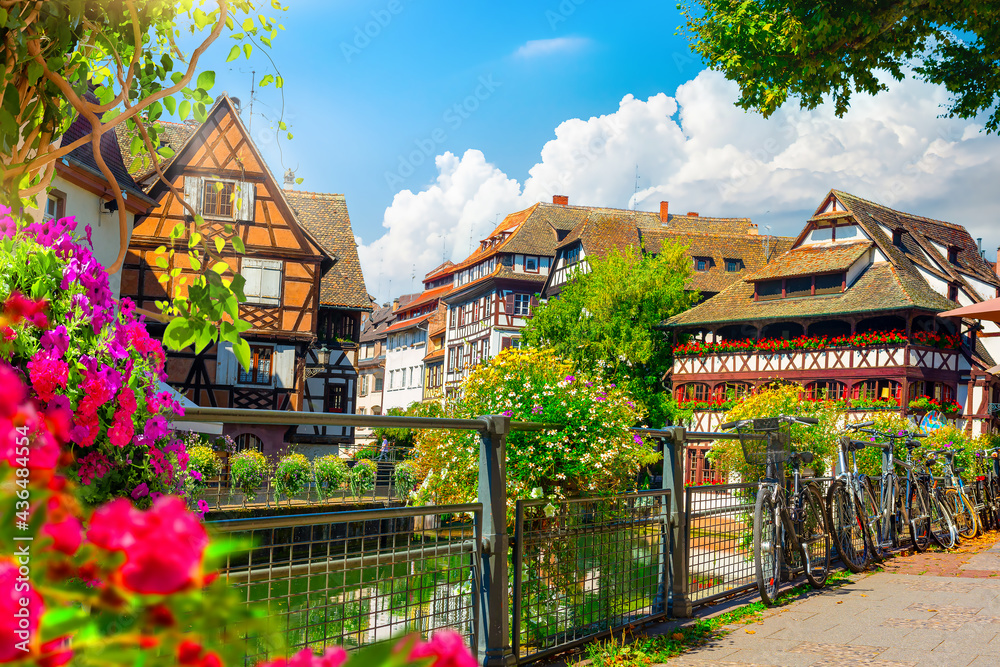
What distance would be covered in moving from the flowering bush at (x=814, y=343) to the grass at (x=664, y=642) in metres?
28.5

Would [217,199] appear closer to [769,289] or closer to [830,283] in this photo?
[769,289]

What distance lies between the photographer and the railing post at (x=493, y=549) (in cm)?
442

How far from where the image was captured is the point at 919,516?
1088 centimetres

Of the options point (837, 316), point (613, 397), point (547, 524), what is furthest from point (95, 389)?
point (837, 316)

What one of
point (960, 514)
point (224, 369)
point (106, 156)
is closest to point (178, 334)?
point (960, 514)

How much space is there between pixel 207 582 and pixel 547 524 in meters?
4.55

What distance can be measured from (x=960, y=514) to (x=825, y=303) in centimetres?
2442

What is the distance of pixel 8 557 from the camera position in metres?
0.65

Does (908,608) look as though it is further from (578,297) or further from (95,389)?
(578,297)

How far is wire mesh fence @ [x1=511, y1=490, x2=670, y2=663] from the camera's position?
482 centimetres

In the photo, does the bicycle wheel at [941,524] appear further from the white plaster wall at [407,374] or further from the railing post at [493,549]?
the white plaster wall at [407,374]

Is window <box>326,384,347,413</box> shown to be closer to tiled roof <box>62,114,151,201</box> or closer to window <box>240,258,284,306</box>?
window <box>240,258,284,306</box>

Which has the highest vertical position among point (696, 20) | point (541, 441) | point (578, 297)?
point (578, 297)

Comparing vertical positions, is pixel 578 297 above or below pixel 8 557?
above
